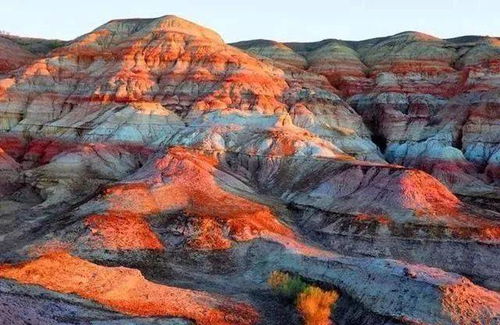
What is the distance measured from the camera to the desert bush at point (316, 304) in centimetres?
2459

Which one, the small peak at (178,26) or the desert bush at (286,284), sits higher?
the small peak at (178,26)

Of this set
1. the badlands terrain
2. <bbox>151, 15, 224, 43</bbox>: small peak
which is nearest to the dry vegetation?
the badlands terrain

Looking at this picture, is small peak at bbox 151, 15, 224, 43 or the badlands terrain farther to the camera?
small peak at bbox 151, 15, 224, 43

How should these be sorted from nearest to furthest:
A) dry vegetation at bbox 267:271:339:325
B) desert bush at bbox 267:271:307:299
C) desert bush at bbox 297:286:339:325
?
desert bush at bbox 297:286:339:325 < dry vegetation at bbox 267:271:339:325 < desert bush at bbox 267:271:307:299

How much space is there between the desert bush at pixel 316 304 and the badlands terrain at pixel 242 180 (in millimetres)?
152

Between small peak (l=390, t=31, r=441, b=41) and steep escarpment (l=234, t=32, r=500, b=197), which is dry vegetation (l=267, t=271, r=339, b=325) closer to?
steep escarpment (l=234, t=32, r=500, b=197)

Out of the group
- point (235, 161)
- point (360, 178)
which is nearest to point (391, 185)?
point (360, 178)

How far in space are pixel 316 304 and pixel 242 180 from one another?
25.9 metres

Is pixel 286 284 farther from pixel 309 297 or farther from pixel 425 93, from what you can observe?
pixel 425 93

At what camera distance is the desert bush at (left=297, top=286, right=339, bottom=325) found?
24.6 m

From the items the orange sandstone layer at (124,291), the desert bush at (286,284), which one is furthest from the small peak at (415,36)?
the orange sandstone layer at (124,291)

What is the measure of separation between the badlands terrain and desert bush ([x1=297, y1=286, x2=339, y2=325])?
0.50ft

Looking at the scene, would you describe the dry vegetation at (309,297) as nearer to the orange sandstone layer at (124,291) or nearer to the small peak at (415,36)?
the orange sandstone layer at (124,291)

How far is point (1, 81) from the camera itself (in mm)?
76062
